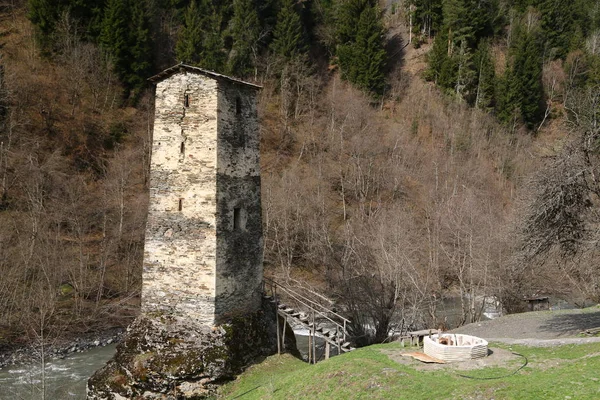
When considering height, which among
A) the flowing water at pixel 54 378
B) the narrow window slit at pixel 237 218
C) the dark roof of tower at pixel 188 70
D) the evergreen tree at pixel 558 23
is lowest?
the flowing water at pixel 54 378

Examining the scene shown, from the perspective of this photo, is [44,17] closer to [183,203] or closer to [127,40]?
[127,40]

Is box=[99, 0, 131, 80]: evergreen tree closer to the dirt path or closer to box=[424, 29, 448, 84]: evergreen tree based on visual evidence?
box=[424, 29, 448, 84]: evergreen tree

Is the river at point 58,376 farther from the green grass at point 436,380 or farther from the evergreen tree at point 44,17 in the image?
the evergreen tree at point 44,17

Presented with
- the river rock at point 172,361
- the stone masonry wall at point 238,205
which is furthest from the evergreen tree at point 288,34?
the river rock at point 172,361

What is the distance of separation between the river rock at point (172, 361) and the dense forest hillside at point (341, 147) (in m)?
7.97

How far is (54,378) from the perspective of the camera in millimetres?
19641

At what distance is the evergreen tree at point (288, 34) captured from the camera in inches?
1976

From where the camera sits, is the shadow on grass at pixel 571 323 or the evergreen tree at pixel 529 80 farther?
the evergreen tree at pixel 529 80

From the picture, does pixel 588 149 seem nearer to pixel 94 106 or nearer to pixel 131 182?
pixel 131 182

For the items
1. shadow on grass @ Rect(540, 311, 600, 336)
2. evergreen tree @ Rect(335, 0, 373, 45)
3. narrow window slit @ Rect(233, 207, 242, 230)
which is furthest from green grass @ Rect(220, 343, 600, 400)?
evergreen tree @ Rect(335, 0, 373, 45)

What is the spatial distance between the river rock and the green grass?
1208 mm

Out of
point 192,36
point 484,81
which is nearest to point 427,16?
point 484,81

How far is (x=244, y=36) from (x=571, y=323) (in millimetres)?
39982

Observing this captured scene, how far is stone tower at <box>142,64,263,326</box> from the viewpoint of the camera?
16031mm
